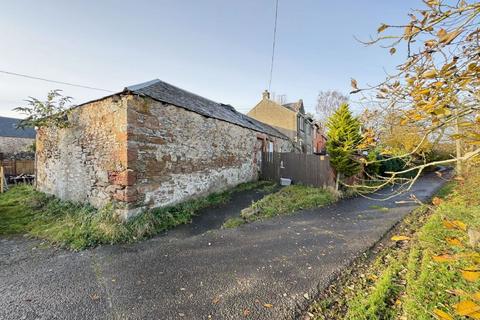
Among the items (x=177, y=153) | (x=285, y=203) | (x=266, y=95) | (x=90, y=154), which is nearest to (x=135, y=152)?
(x=177, y=153)

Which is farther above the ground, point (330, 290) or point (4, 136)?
point (4, 136)

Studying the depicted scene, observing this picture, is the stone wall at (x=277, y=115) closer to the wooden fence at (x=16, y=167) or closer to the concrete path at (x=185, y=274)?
the concrete path at (x=185, y=274)

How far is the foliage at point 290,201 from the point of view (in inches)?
299

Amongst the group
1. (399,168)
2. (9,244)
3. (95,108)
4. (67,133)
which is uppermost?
(95,108)

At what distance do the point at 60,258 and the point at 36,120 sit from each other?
6143mm

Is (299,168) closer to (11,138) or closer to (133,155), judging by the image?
(133,155)

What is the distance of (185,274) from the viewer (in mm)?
3922

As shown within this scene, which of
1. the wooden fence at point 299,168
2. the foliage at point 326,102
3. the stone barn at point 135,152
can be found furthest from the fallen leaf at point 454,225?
the foliage at point 326,102

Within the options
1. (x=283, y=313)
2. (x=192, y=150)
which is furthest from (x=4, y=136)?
(x=283, y=313)

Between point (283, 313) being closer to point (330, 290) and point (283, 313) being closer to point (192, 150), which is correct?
point (330, 290)

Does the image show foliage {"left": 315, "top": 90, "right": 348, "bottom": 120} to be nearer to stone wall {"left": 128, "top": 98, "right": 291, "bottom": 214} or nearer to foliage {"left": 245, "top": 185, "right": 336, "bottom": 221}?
foliage {"left": 245, "top": 185, "right": 336, "bottom": 221}

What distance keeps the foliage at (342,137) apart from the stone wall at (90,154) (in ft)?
28.3

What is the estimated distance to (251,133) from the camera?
1262 centimetres

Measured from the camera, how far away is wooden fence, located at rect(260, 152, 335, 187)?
11086mm
